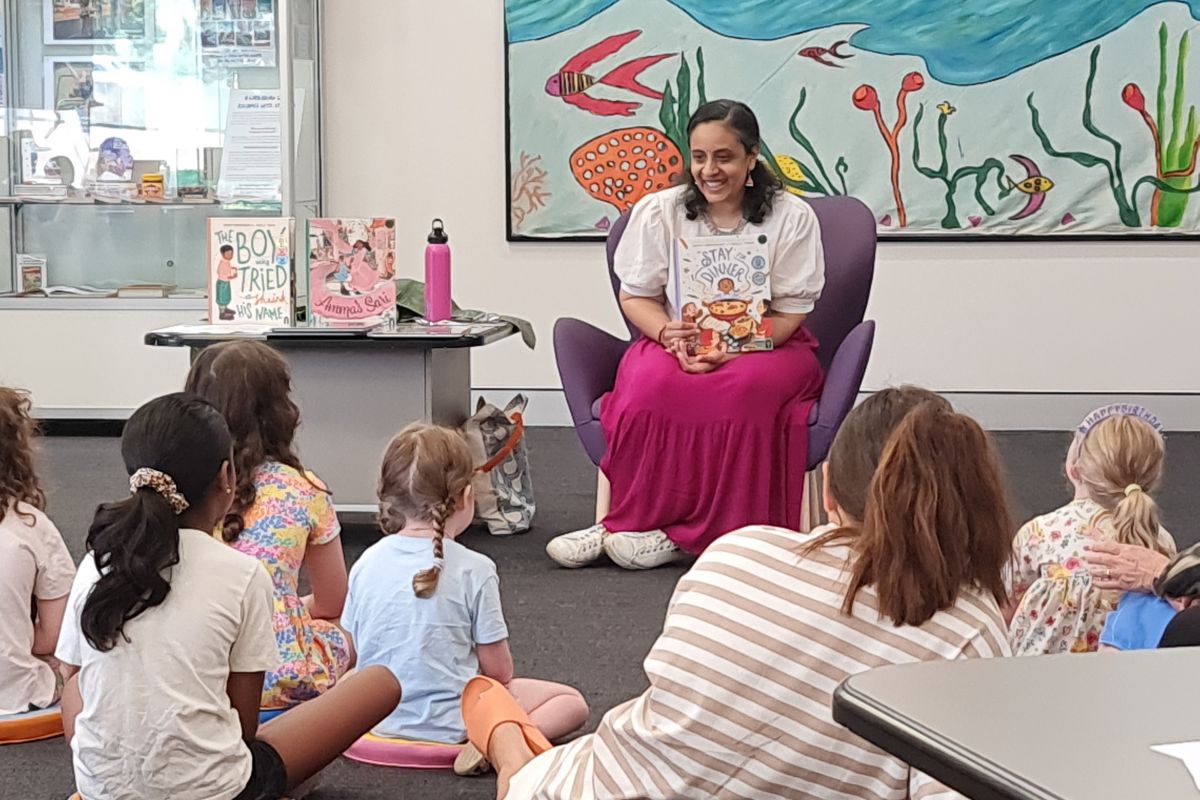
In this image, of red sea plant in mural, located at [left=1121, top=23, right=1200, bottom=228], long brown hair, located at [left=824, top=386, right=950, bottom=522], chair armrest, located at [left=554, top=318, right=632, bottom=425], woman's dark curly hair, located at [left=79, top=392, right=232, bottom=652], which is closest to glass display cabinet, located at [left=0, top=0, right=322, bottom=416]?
chair armrest, located at [left=554, top=318, right=632, bottom=425]

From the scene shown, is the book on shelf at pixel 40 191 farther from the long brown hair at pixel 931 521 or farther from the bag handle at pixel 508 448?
the long brown hair at pixel 931 521

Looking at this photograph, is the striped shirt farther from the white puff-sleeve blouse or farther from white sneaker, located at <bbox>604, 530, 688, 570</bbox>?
the white puff-sleeve blouse

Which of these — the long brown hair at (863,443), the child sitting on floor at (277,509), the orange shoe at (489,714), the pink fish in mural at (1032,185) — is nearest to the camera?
the long brown hair at (863,443)

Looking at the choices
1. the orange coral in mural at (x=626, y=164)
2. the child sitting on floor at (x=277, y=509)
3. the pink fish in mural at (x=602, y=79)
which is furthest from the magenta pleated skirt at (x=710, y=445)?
the pink fish in mural at (x=602, y=79)

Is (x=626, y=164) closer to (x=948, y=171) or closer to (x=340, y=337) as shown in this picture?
(x=948, y=171)

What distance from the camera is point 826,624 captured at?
66.5 inches

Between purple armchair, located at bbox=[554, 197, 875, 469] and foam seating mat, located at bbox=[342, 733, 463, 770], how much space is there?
5.54ft

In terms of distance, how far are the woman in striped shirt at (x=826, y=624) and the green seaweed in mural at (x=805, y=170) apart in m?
4.62

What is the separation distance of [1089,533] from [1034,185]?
3903 millimetres

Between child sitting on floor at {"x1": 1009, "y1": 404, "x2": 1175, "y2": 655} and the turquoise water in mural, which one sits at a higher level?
the turquoise water in mural

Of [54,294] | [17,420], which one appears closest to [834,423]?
[17,420]

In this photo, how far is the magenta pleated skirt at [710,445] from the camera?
13.1ft

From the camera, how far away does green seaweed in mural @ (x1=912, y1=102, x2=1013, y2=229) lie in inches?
245

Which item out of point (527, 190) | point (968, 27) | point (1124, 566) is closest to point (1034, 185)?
point (968, 27)
